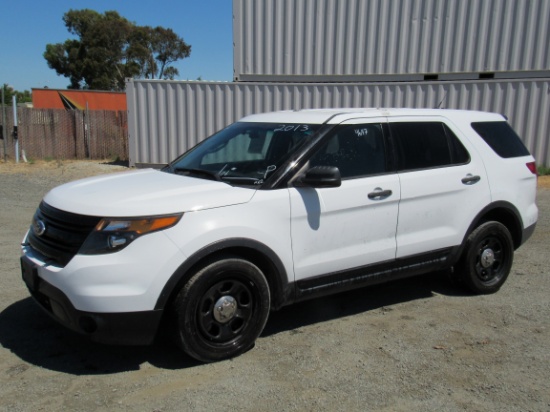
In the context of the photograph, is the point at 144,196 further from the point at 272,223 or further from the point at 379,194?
the point at 379,194

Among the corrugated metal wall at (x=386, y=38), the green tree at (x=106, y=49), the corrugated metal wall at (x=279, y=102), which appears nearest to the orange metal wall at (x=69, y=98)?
the corrugated metal wall at (x=279, y=102)

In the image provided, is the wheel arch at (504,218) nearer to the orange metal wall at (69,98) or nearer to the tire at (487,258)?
the tire at (487,258)

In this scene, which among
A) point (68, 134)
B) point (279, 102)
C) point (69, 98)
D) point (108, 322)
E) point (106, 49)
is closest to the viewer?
point (108, 322)

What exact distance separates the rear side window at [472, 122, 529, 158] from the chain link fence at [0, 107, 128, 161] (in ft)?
43.2

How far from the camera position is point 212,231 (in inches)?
132

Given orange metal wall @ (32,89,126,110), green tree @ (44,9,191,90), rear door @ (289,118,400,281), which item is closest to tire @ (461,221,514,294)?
rear door @ (289,118,400,281)

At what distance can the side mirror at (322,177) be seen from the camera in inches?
142

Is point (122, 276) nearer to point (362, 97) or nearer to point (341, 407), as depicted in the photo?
point (341, 407)

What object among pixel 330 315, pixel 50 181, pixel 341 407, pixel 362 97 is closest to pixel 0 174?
pixel 50 181

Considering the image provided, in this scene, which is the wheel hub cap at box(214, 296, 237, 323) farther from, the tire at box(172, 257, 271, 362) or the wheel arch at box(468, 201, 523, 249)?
the wheel arch at box(468, 201, 523, 249)

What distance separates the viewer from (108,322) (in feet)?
10.3

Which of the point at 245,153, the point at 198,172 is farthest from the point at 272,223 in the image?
the point at 245,153

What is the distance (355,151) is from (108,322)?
2264mm

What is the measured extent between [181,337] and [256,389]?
1.94 ft
